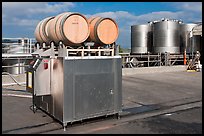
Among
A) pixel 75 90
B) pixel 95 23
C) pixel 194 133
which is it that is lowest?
pixel 194 133

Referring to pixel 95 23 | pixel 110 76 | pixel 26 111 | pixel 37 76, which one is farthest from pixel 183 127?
pixel 26 111

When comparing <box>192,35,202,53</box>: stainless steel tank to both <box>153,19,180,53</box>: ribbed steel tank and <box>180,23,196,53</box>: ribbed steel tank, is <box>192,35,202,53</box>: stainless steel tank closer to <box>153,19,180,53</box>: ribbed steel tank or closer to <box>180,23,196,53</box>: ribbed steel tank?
<box>180,23,196,53</box>: ribbed steel tank

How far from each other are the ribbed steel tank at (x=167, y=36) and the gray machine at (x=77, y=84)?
534 inches

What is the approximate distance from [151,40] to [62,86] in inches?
640

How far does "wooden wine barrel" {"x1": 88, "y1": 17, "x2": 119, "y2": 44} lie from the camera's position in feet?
17.7

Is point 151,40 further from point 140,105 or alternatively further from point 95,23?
point 95,23

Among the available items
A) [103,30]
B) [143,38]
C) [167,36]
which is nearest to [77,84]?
[103,30]

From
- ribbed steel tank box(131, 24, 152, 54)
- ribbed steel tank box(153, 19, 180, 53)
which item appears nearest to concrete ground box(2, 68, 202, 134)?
ribbed steel tank box(153, 19, 180, 53)

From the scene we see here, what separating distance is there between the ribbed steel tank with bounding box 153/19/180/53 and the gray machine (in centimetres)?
1356

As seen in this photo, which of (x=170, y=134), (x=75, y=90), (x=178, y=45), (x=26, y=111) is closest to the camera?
(x=170, y=134)

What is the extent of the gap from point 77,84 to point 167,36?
1450 centimetres

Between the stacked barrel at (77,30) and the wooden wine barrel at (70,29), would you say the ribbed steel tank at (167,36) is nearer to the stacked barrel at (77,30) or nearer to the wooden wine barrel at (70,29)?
the stacked barrel at (77,30)

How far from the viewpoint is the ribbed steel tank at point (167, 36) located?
18078 millimetres

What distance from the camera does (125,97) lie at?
309 inches
